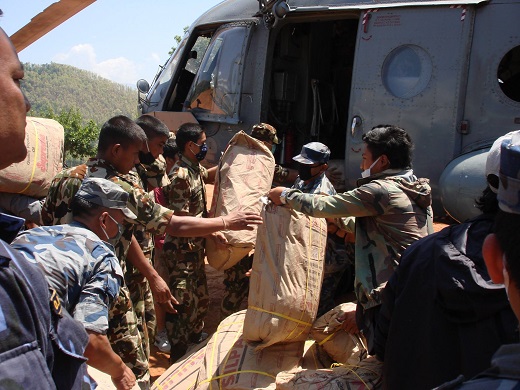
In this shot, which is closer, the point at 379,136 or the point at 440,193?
the point at 379,136

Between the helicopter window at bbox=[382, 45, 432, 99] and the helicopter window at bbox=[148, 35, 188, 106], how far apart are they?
11.4 ft

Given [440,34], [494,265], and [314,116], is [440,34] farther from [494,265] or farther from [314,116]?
[494,265]

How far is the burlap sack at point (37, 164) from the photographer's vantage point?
5059 mm

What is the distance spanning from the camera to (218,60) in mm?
7543

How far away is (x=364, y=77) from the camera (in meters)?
6.12

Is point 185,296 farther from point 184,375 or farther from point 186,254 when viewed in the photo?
point 184,375

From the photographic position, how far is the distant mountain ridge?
180 ft

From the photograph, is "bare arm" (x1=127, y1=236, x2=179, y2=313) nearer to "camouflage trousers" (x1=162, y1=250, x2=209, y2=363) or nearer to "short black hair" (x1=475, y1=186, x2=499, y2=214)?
"camouflage trousers" (x1=162, y1=250, x2=209, y2=363)

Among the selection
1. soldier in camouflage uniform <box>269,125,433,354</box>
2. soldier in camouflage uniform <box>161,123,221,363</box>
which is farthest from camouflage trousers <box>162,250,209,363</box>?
soldier in camouflage uniform <box>269,125,433,354</box>

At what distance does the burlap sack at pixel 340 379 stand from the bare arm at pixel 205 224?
1.26 meters

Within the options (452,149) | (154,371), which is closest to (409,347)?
(154,371)

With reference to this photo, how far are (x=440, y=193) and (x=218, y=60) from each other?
3.36 meters

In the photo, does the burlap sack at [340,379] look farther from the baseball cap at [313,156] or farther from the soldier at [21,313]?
the baseball cap at [313,156]

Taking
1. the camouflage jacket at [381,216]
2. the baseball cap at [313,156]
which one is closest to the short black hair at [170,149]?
the baseball cap at [313,156]
